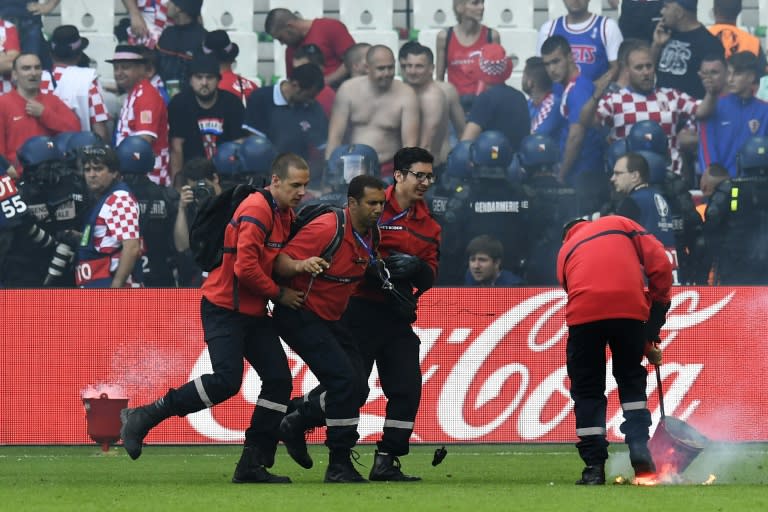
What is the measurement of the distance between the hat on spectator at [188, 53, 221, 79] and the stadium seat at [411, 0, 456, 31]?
2358 mm

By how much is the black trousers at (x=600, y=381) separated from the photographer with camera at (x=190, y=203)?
8.30 m

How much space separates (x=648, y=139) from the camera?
1650 cm

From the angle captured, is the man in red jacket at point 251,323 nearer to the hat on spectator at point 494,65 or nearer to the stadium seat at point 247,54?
the hat on spectator at point 494,65

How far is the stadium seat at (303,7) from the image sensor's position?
17.8 metres

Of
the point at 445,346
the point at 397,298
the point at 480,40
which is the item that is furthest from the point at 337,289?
the point at 480,40

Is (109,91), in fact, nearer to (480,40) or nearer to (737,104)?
(480,40)

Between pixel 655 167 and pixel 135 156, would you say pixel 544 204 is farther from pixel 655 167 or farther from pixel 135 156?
pixel 135 156

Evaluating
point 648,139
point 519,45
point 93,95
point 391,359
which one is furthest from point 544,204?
point 391,359

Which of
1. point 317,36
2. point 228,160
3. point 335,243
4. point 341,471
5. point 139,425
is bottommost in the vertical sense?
point 341,471

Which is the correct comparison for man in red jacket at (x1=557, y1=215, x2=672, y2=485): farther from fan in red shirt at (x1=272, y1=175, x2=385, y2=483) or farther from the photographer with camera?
the photographer with camera

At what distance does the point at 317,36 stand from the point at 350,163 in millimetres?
1820

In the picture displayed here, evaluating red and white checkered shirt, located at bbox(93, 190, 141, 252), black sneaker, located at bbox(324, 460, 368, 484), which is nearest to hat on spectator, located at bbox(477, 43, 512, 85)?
red and white checkered shirt, located at bbox(93, 190, 141, 252)

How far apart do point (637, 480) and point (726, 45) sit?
31.5ft

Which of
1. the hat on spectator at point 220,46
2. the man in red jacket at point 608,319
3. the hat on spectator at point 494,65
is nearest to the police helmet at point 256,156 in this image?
the hat on spectator at point 220,46
